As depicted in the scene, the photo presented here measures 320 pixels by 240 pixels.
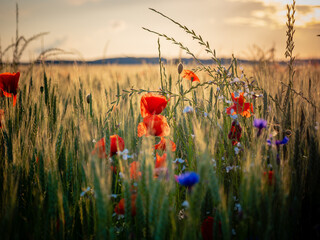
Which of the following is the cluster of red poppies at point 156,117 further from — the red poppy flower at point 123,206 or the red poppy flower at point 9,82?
the red poppy flower at point 9,82

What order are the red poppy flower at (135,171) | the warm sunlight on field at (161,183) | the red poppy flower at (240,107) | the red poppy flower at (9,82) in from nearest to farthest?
the warm sunlight on field at (161,183), the red poppy flower at (135,171), the red poppy flower at (240,107), the red poppy flower at (9,82)

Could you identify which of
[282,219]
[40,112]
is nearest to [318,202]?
[282,219]

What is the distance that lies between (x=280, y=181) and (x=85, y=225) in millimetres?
674

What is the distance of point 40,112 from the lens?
138 cm

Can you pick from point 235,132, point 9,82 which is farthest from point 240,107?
point 9,82

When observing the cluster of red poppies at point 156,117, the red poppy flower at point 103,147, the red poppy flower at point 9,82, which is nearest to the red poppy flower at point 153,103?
the cluster of red poppies at point 156,117

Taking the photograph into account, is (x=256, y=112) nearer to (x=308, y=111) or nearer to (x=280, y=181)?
(x=308, y=111)

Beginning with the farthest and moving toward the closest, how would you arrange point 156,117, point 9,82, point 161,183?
point 9,82
point 156,117
point 161,183

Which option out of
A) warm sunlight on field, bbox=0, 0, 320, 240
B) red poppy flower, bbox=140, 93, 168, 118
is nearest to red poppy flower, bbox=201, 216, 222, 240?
warm sunlight on field, bbox=0, 0, 320, 240

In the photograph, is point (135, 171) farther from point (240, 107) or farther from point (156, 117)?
point (240, 107)

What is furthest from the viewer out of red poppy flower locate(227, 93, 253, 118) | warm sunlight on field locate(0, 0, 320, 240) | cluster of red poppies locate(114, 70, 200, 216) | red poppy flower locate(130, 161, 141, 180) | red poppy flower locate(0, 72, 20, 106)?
red poppy flower locate(0, 72, 20, 106)

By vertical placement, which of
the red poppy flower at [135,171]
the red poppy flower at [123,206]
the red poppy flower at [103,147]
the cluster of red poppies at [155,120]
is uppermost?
the cluster of red poppies at [155,120]

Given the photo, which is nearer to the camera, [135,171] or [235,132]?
[135,171]

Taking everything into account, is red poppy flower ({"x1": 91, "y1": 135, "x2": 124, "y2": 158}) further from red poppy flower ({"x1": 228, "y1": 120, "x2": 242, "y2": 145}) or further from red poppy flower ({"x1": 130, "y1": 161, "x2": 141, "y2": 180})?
red poppy flower ({"x1": 228, "y1": 120, "x2": 242, "y2": 145})
